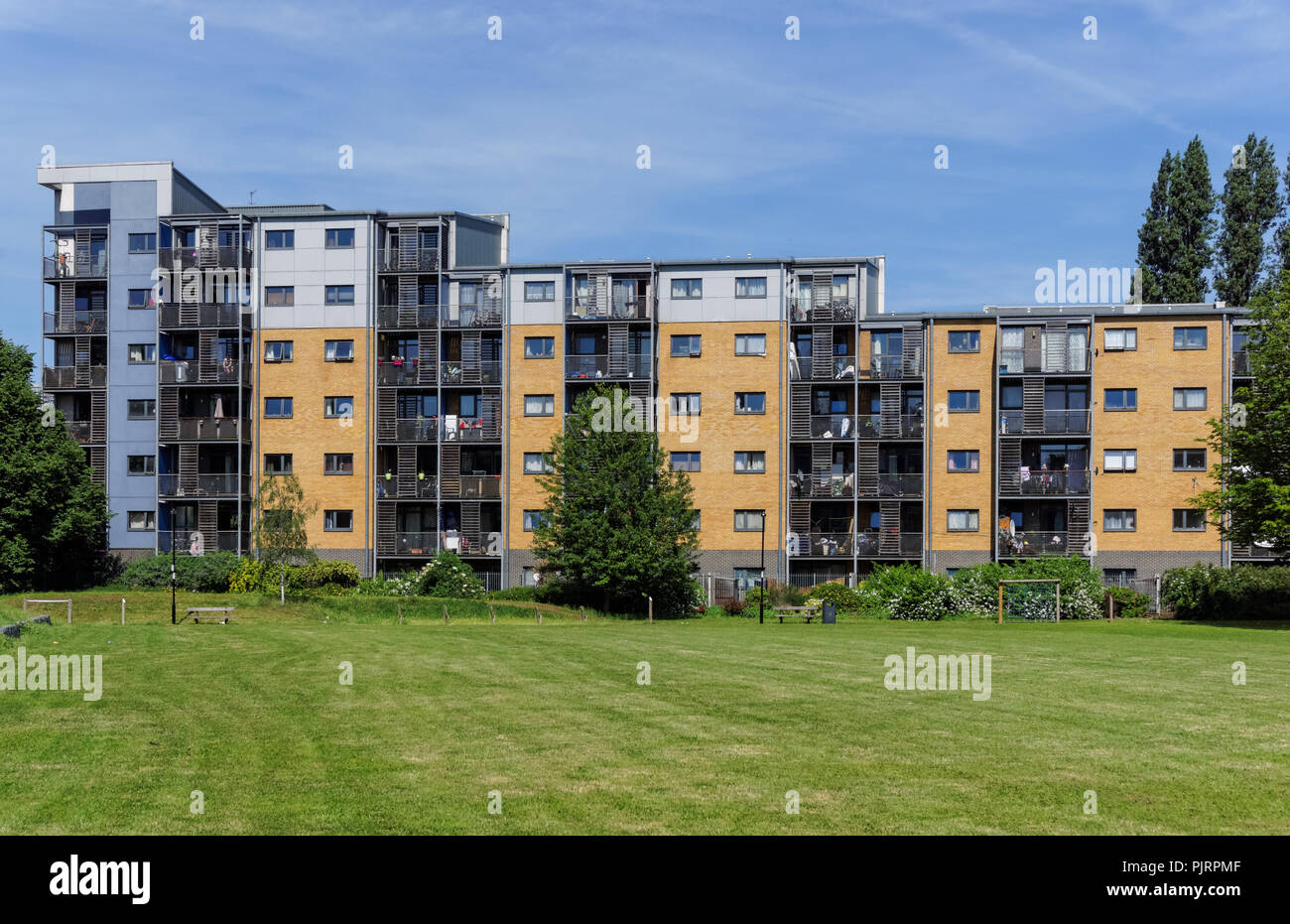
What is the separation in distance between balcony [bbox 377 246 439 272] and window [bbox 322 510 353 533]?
14.0 m

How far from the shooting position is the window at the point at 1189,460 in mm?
64875

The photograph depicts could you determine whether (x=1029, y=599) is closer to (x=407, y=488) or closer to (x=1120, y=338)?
(x=1120, y=338)

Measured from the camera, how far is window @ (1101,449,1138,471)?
215 feet

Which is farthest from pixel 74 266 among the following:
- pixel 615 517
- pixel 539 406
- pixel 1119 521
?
pixel 1119 521

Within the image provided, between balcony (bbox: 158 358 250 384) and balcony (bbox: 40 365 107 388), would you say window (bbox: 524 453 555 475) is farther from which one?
balcony (bbox: 40 365 107 388)

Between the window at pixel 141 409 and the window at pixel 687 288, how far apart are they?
101 feet

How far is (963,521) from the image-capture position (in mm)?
66562

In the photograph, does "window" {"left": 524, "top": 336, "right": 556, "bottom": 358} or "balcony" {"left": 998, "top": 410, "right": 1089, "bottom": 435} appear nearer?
"balcony" {"left": 998, "top": 410, "right": 1089, "bottom": 435}

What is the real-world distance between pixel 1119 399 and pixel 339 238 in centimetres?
4407

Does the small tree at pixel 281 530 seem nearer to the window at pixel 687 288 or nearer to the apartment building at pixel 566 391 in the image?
the apartment building at pixel 566 391

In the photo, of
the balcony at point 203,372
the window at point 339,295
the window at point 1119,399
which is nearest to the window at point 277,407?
the balcony at point 203,372

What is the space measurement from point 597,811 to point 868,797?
9.81 feet

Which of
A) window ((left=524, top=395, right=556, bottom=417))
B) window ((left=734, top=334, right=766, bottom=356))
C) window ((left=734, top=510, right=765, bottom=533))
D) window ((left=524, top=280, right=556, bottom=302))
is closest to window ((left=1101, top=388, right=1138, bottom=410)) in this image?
window ((left=734, top=334, right=766, bottom=356))

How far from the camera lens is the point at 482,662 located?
92.5 feet
